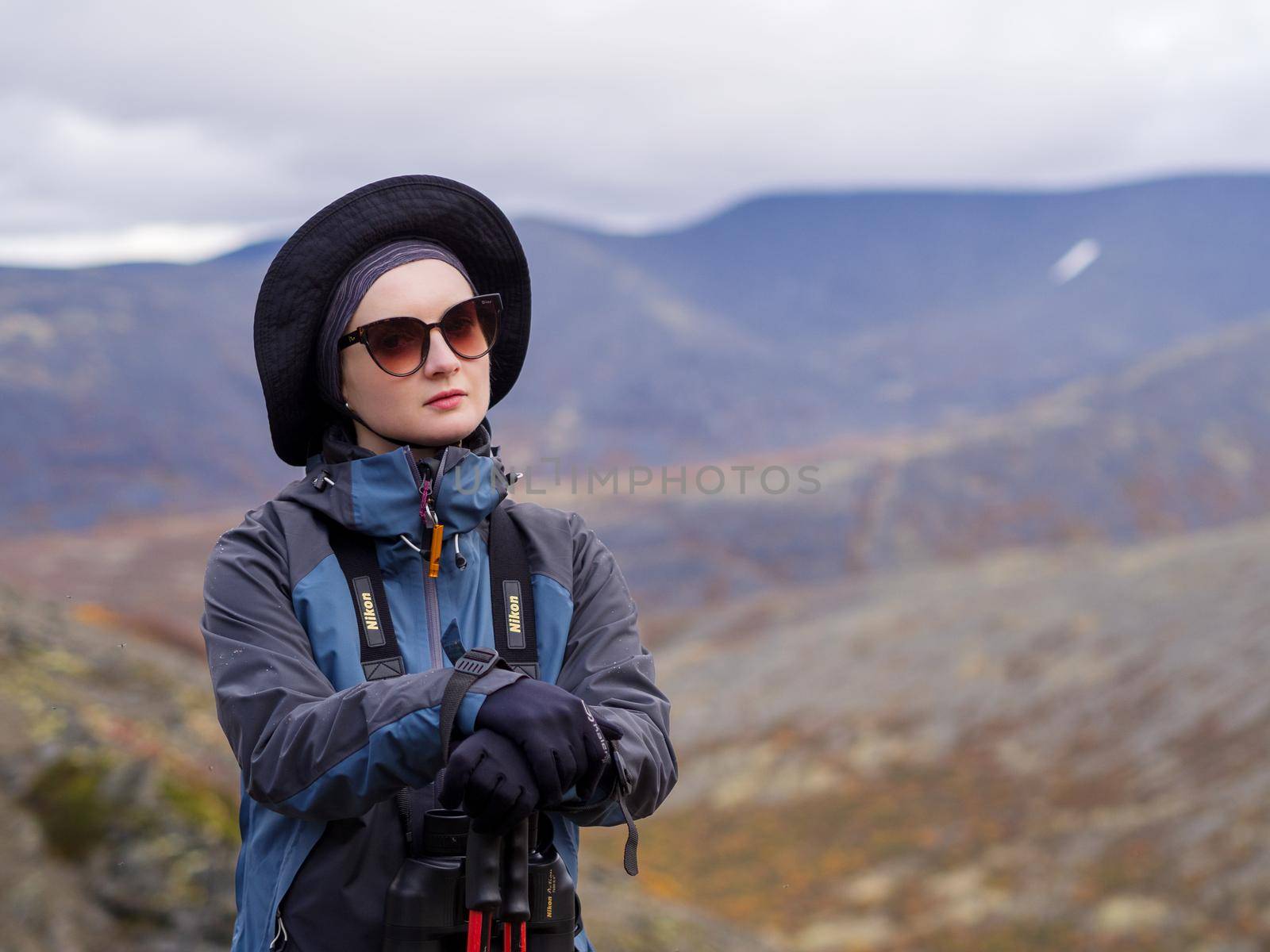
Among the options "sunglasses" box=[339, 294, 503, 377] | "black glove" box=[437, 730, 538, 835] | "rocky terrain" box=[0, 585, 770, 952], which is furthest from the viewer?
"rocky terrain" box=[0, 585, 770, 952]

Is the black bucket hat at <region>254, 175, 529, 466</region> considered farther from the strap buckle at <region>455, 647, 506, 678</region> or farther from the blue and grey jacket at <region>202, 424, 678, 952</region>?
the strap buckle at <region>455, 647, 506, 678</region>

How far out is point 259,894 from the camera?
3.07m

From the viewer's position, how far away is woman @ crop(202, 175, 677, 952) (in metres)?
2.80

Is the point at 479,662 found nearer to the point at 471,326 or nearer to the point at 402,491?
the point at 402,491

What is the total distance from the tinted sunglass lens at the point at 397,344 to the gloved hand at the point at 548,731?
1054 millimetres

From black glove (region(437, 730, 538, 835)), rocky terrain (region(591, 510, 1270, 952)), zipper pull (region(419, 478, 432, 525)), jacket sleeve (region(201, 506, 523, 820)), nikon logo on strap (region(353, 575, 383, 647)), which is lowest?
black glove (region(437, 730, 538, 835))

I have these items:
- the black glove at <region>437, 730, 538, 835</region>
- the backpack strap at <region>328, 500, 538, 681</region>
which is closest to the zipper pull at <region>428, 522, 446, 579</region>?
the backpack strap at <region>328, 500, 538, 681</region>

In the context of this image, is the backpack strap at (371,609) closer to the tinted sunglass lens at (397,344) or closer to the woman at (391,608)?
the woman at (391,608)

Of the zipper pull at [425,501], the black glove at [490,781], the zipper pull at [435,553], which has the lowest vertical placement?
the black glove at [490,781]

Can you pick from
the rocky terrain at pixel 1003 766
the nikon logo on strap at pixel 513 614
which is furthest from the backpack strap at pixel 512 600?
the rocky terrain at pixel 1003 766

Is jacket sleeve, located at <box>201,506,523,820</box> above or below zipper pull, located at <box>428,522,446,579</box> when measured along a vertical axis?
below

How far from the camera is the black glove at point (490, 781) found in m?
2.72

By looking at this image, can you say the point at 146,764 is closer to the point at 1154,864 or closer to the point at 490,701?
the point at 490,701

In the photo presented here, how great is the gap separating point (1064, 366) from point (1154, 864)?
17313 centimetres
